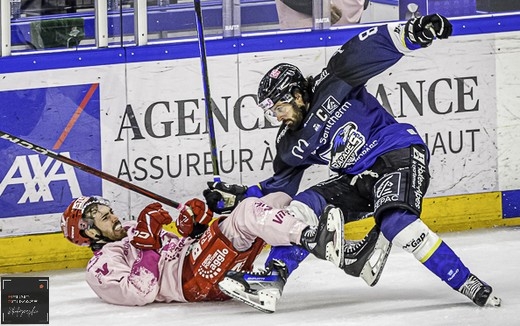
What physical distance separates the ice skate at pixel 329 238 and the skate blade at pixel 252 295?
218 mm

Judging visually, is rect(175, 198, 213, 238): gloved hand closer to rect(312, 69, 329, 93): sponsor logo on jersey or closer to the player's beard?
the player's beard

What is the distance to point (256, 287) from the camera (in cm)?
456

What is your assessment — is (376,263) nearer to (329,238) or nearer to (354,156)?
(354,156)

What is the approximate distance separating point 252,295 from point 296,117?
0.69 metres

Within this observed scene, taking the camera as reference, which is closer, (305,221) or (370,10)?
(305,221)

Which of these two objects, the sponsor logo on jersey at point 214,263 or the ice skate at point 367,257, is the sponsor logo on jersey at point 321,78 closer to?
the ice skate at point 367,257

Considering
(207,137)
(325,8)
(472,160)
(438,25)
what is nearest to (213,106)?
(207,137)

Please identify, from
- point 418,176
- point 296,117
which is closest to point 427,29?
point 418,176

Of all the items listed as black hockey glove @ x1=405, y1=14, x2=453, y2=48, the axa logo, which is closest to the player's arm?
black hockey glove @ x1=405, y1=14, x2=453, y2=48

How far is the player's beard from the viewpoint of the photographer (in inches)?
190

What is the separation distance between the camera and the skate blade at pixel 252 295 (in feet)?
14.8

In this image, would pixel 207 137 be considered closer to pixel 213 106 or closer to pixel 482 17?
pixel 213 106

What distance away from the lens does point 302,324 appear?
440cm

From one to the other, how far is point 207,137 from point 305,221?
1339mm
